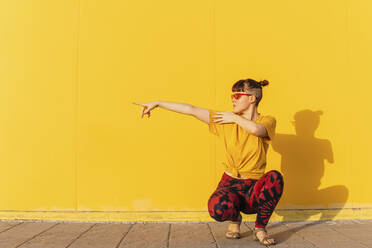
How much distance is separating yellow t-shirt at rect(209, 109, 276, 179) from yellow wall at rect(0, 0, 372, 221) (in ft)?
2.38

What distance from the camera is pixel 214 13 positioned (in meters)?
4.19

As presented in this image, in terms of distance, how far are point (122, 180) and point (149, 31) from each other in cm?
160

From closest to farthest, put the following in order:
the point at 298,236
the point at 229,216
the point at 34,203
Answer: the point at 229,216 → the point at 298,236 → the point at 34,203

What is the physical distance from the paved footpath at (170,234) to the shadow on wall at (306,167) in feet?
0.76

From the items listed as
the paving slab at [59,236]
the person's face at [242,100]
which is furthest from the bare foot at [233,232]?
the paving slab at [59,236]

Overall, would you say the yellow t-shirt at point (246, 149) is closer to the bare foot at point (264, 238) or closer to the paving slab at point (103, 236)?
the bare foot at point (264, 238)

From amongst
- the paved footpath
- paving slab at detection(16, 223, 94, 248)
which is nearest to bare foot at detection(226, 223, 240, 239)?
the paved footpath

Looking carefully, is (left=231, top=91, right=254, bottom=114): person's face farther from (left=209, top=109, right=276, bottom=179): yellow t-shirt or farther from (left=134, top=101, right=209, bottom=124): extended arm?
(left=134, top=101, right=209, bottom=124): extended arm

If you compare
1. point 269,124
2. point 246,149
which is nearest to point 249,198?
point 246,149

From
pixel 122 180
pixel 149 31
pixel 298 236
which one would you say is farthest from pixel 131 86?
pixel 298 236

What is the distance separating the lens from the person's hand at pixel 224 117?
315cm

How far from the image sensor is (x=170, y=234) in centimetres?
346

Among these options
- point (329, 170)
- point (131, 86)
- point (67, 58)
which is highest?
point (67, 58)

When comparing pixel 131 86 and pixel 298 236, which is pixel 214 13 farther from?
pixel 298 236
